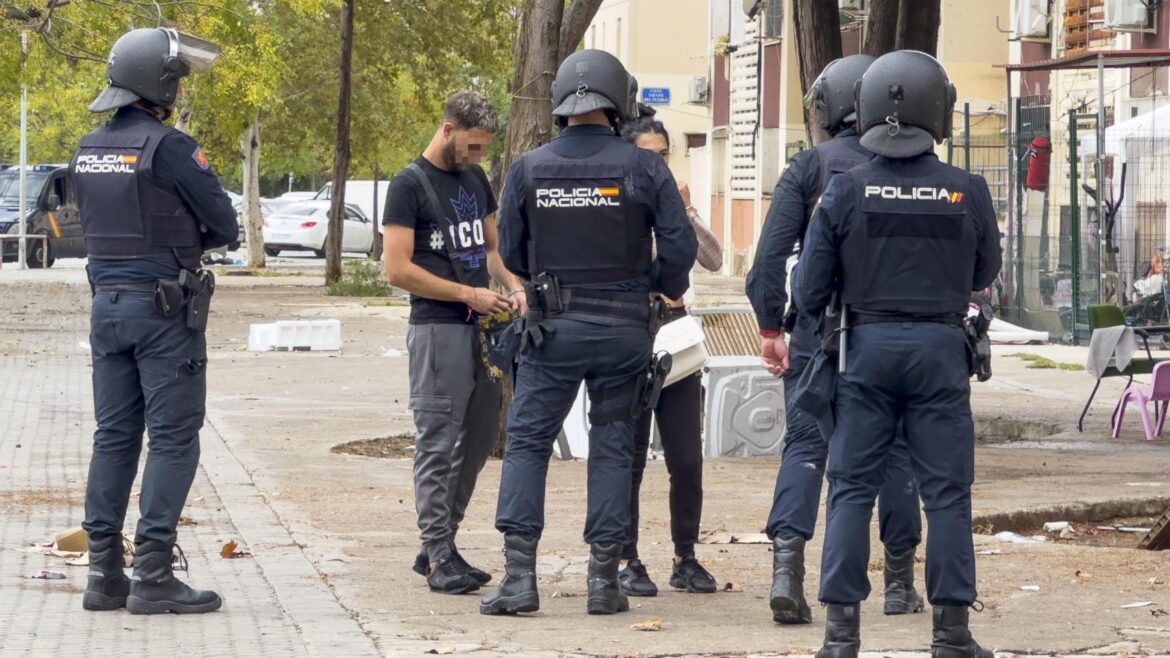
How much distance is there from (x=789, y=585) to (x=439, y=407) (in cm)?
145

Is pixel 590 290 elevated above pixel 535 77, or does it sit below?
below

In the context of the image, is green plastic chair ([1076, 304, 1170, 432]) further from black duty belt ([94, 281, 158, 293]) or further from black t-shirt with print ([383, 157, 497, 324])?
black duty belt ([94, 281, 158, 293])

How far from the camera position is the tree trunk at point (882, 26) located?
1243 cm

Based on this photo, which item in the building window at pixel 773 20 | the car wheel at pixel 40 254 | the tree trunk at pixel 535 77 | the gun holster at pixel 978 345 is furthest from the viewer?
the car wheel at pixel 40 254

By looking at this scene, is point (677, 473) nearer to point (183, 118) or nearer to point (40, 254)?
point (183, 118)

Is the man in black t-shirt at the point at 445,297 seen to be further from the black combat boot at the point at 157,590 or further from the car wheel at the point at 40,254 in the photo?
the car wheel at the point at 40,254

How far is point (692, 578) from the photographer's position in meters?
7.18

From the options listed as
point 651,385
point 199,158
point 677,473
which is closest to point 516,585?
point 651,385

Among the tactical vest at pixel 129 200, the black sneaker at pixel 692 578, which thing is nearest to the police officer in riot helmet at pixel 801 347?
the black sneaker at pixel 692 578

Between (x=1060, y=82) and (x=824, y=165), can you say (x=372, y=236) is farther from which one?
(x=824, y=165)

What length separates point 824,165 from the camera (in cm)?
639

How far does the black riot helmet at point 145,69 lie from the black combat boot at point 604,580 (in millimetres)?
2096

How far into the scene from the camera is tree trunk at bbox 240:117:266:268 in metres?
40.3

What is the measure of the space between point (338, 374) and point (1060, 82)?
38.4 ft
